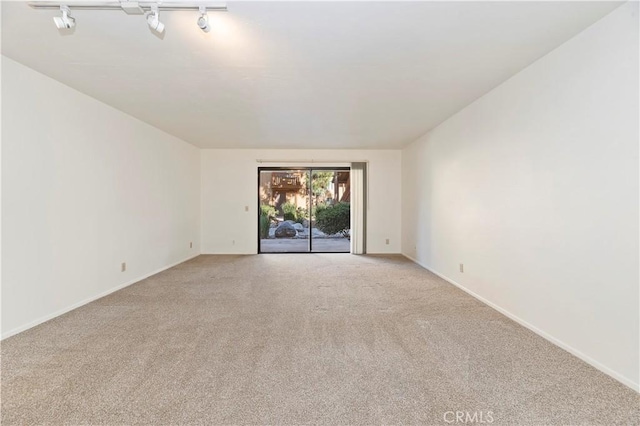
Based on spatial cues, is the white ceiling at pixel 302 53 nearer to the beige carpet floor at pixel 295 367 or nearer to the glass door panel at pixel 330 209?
the beige carpet floor at pixel 295 367

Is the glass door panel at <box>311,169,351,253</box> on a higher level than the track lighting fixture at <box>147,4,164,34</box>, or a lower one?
lower

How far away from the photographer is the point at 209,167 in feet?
20.5

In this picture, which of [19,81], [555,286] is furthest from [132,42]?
[555,286]

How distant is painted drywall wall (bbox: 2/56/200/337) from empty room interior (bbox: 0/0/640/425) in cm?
2

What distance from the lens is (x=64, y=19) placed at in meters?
1.74

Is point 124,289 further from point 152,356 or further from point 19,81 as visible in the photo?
point 19,81

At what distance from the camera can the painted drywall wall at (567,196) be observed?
175cm

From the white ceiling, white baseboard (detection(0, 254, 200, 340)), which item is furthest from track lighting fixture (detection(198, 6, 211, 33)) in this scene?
white baseboard (detection(0, 254, 200, 340))

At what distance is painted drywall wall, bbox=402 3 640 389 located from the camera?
5.75ft

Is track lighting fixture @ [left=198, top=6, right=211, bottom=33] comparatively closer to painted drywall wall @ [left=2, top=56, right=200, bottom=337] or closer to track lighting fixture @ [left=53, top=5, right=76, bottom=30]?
track lighting fixture @ [left=53, top=5, right=76, bottom=30]

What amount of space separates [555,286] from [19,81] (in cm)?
475
